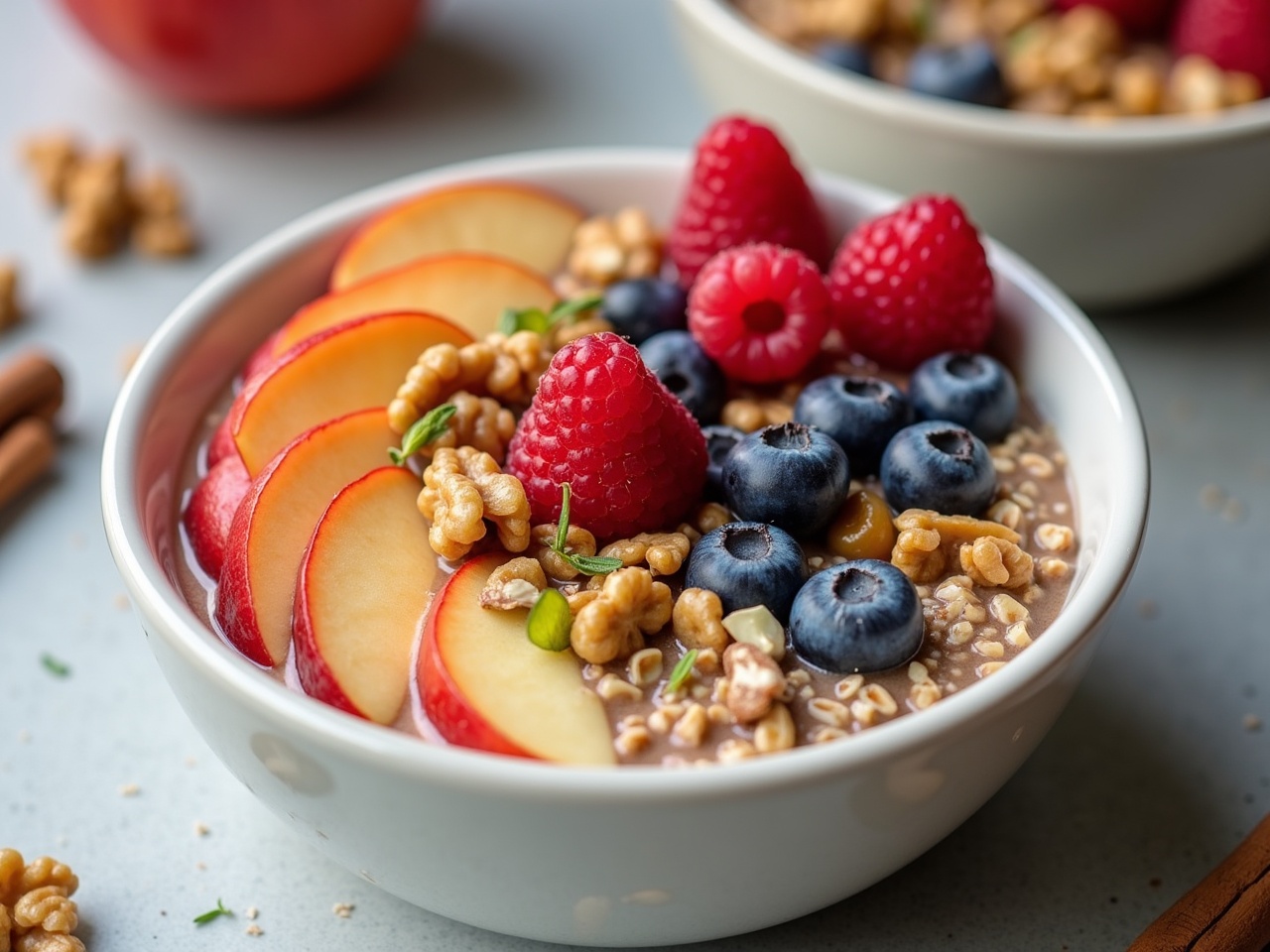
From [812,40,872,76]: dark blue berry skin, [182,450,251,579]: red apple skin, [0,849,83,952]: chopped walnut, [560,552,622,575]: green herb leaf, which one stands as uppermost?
[812,40,872,76]: dark blue berry skin

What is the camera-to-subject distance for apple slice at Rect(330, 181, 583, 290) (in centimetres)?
168

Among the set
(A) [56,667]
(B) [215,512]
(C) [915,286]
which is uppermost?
(C) [915,286]

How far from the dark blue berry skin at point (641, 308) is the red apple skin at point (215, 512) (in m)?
0.46

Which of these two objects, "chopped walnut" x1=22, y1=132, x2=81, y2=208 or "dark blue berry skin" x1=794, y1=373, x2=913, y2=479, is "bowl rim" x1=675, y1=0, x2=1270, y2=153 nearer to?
"dark blue berry skin" x1=794, y1=373, x2=913, y2=479

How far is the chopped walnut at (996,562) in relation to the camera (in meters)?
1.33

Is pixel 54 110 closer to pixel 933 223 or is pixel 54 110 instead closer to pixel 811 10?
pixel 811 10

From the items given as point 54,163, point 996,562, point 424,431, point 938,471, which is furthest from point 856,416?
point 54,163

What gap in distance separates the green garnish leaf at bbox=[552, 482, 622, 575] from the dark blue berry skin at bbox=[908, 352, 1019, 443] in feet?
1.36

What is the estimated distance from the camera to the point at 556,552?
52.4 inches

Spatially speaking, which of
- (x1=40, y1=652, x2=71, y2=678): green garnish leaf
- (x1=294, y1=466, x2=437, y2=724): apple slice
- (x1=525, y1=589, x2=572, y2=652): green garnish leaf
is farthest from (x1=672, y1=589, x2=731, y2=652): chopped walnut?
(x1=40, y1=652, x2=71, y2=678): green garnish leaf

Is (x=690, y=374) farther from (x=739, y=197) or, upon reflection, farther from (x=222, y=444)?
(x=222, y=444)

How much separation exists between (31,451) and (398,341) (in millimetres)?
662

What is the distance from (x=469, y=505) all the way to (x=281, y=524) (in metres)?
0.19

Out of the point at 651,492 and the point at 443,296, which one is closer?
the point at 651,492
